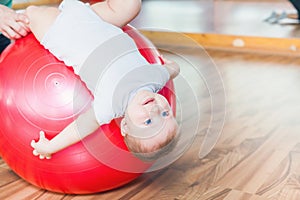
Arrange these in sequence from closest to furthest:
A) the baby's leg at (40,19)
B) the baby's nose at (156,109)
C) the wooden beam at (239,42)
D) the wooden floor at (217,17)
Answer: the baby's nose at (156,109), the baby's leg at (40,19), the wooden beam at (239,42), the wooden floor at (217,17)

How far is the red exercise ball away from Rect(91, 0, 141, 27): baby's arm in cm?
15

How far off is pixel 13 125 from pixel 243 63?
1837 mm

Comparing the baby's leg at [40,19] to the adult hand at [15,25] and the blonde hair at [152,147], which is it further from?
the blonde hair at [152,147]

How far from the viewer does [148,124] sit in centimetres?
125

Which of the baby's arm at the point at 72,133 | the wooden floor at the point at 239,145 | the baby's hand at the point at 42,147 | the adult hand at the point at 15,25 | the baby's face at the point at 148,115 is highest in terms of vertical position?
the adult hand at the point at 15,25

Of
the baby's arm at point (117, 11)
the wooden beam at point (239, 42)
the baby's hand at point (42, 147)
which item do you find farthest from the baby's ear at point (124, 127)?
the wooden beam at point (239, 42)

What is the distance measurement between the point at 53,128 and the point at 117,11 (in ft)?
1.33

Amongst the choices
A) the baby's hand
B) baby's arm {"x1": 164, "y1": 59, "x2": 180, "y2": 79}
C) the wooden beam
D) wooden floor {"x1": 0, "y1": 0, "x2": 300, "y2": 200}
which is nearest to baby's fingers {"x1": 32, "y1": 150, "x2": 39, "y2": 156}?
the baby's hand

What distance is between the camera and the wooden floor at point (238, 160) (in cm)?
145

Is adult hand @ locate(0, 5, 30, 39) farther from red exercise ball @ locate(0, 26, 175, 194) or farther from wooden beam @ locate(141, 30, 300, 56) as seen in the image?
wooden beam @ locate(141, 30, 300, 56)

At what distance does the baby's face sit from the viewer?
125 cm

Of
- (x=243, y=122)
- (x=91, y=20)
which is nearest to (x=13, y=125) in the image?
(x=91, y=20)

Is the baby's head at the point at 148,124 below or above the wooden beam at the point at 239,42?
above

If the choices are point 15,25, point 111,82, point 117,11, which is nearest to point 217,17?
point 117,11
